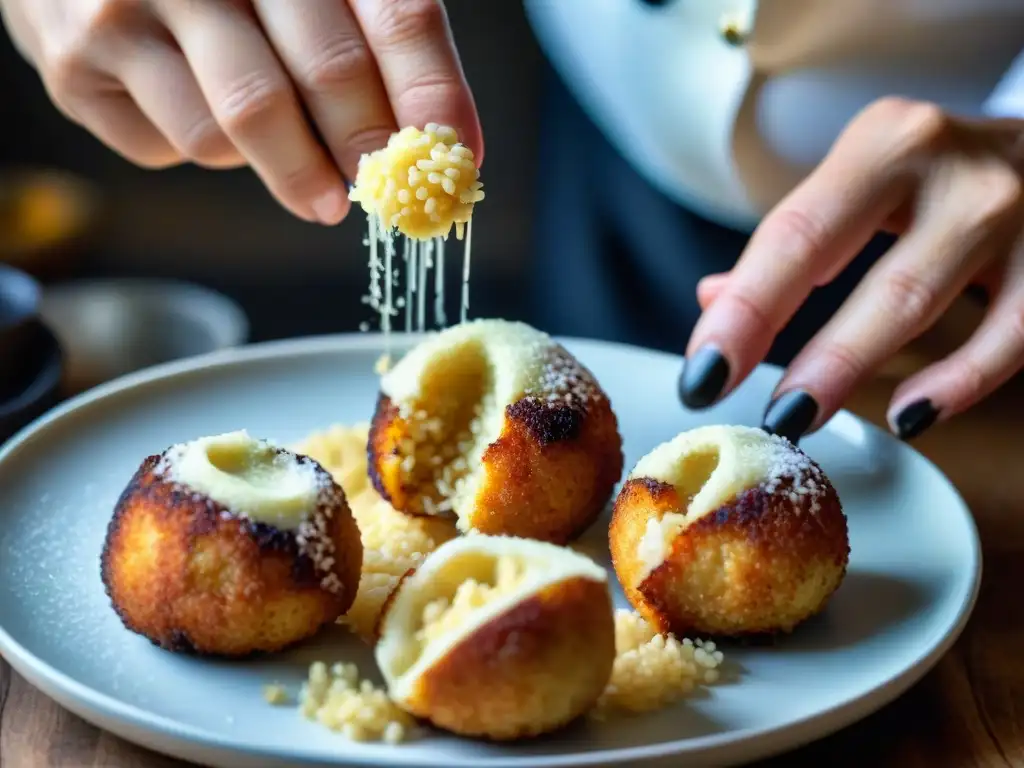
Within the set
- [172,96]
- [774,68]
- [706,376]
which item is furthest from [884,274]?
[172,96]

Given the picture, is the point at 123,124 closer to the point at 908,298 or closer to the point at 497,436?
the point at 497,436

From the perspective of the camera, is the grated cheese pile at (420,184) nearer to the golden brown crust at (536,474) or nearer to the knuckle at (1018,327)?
the golden brown crust at (536,474)

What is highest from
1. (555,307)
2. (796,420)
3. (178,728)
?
(178,728)

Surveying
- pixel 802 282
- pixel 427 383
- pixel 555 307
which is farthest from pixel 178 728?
pixel 555 307

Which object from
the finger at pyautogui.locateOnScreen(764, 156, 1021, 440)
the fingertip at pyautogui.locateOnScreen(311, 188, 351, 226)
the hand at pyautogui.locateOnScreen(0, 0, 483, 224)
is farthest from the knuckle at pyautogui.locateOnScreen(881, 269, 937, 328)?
the fingertip at pyautogui.locateOnScreen(311, 188, 351, 226)

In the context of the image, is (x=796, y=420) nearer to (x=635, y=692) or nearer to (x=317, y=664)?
(x=635, y=692)

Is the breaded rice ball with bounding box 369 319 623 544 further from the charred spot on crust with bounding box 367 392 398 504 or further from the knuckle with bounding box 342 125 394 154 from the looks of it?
the knuckle with bounding box 342 125 394 154
